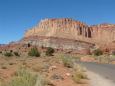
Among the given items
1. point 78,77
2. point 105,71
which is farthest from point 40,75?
point 105,71

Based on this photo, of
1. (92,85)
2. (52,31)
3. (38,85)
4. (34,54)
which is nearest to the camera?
(38,85)

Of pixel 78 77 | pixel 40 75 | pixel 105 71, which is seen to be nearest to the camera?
pixel 40 75

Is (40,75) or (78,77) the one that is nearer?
(40,75)

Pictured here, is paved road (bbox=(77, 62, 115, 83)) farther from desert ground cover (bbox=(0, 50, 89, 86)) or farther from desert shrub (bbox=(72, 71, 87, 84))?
desert shrub (bbox=(72, 71, 87, 84))

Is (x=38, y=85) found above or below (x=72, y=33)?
below

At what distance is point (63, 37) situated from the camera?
18262cm

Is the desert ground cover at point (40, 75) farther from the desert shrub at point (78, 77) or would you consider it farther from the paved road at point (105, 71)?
the paved road at point (105, 71)

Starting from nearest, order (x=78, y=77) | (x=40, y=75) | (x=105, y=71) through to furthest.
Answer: (x=40, y=75) < (x=78, y=77) < (x=105, y=71)

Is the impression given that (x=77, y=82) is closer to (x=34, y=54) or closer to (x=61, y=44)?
(x=34, y=54)

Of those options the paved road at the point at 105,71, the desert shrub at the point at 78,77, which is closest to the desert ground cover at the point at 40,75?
the desert shrub at the point at 78,77

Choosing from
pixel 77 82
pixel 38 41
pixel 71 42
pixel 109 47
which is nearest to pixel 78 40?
pixel 71 42

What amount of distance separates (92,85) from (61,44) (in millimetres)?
156147

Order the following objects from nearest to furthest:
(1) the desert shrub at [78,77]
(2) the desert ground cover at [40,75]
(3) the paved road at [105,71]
→ (2) the desert ground cover at [40,75]
(1) the desert shrub at [78,77]
(3) the paved road at [105,71]

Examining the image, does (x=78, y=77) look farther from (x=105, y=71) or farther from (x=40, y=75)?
(x=105, y=71)
